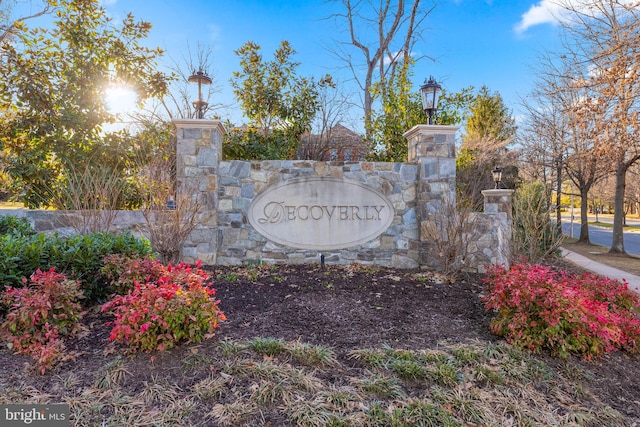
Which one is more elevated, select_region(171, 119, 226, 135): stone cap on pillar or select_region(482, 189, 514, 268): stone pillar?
select_region(171, 119, 226, 135): stone cap on pillar

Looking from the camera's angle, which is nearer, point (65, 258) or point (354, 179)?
point (65, 258)

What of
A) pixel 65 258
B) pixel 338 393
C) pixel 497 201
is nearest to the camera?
pixel 338 393

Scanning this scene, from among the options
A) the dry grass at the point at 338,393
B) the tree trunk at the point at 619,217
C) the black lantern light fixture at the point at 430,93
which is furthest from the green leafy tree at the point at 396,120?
the tree trunk at the point at 619,217

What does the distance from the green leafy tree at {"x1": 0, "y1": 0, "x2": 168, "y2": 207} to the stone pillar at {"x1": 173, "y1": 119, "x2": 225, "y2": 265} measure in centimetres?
135

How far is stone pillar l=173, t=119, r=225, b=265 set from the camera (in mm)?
5012

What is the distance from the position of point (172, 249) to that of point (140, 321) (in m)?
2.06

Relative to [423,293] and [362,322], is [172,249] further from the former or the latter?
[423,293]

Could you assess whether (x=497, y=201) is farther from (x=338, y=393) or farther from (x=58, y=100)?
(x=58, y=100)

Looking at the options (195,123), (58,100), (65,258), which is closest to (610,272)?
(195,123)

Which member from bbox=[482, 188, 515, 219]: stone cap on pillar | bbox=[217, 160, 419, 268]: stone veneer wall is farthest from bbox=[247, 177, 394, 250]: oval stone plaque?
bbox=[482, 188, 515, 219]: stone cap on pillar

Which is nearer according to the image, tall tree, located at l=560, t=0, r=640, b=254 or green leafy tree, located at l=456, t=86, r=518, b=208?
tall tree, located at l=560, t=0, r=640, b=254

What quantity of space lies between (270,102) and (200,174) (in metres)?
3.09

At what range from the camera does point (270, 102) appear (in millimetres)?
7473

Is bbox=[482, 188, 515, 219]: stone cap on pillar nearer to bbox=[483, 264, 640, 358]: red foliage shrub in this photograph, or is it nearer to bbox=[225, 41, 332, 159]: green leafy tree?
bbox=[483, 264, 640, 358]: red foliage shrub
